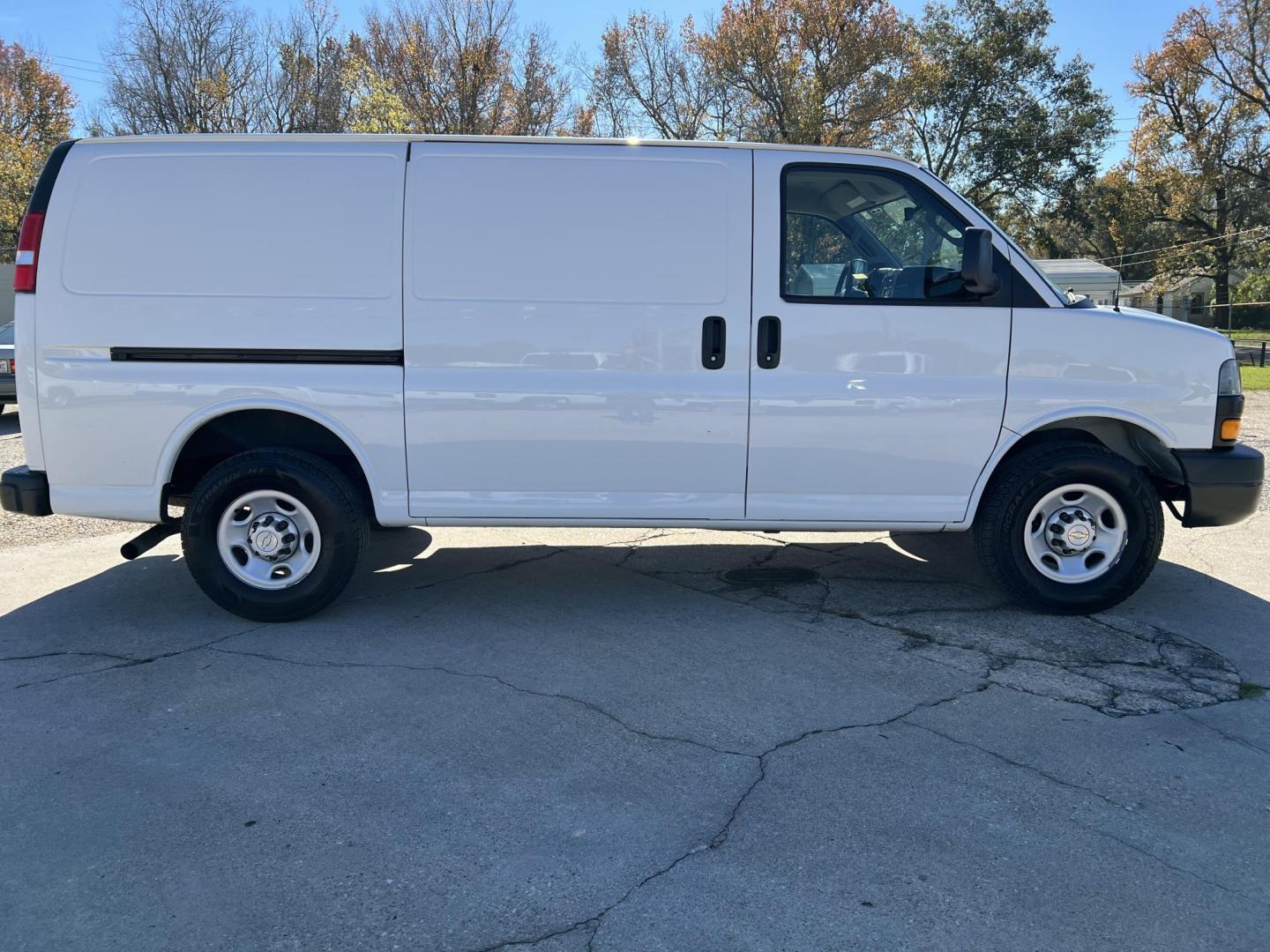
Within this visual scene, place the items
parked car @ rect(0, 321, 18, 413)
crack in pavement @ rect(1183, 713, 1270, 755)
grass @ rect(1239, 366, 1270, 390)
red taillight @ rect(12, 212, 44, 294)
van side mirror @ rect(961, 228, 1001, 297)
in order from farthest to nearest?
1. grass @ rect(1239, 366, 1270, 390)
2. parked car @ rect(0, 321, 18, 413)
3. red taillight @ rect(12, 212, 44, 294)
4. van side mirror @ rect(961, 228, 1001, 297)
5. crack in pavement @ rect(1183, 713, 1270, 755)

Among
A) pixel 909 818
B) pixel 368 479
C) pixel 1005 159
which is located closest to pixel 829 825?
pixel 909 818

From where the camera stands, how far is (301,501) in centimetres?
489

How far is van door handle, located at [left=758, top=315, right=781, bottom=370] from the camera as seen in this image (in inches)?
188

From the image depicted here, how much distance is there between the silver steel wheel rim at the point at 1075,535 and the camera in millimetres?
4996

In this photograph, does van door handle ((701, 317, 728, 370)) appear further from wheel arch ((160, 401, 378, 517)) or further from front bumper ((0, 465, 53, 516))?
front bumper ((0, 465, 53, 516))

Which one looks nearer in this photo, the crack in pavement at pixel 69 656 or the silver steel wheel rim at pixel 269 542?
the crack in pavement at pixel 69 656

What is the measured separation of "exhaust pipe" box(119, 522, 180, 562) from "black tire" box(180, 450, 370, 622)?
321 mm

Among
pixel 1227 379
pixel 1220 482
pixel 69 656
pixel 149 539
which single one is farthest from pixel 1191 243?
pixel 69 656

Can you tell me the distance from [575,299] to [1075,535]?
113 inches

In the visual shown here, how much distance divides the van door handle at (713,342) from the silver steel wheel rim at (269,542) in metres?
2.16

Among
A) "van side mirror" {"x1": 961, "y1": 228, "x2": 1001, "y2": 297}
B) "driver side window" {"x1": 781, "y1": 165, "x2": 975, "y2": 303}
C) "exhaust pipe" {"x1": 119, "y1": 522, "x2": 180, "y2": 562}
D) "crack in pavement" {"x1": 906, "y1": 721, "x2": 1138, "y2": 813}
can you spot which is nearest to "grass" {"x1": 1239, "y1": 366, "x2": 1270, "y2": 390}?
"driver side window" {"x1": 781, "y1": 165, "x2": 975, "y2": 303}

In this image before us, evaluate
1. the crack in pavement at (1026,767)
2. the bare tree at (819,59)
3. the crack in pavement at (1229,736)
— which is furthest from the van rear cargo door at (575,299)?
the bare tree at (819,59)

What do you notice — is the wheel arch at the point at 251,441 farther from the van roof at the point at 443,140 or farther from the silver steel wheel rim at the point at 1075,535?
the silver steel wheel rim at the point at 1075,535

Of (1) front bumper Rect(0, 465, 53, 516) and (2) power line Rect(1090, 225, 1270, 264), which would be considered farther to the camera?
(2) power line Rect(1090, 225, 1270, 264)
